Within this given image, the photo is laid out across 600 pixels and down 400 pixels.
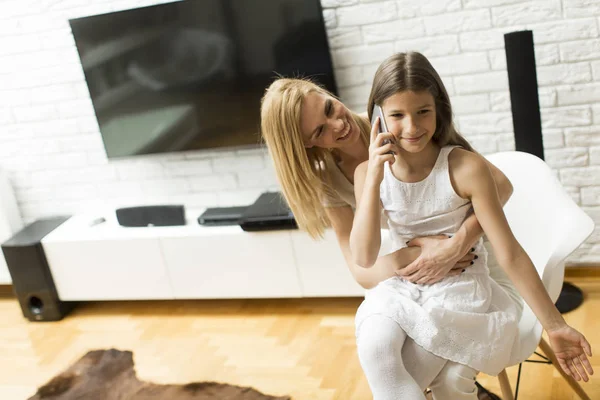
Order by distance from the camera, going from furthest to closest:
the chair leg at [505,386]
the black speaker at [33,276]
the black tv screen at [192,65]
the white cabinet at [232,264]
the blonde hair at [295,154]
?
the black speaker at [33,276] < the white cabinet at [232,264] < the black tv screen at [192,65] < the chair leg at [505,386] < the blonde hair at [295,154]

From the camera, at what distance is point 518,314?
1.66 meters

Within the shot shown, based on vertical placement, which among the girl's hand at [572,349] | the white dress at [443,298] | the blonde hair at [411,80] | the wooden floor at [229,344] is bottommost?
the wooden floor at [229,344]

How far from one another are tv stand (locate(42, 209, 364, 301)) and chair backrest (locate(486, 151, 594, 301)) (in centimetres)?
106

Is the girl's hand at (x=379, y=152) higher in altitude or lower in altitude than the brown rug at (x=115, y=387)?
higher

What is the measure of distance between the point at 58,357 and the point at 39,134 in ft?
3.78

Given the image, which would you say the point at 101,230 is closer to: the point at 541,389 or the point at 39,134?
the point at 39,134

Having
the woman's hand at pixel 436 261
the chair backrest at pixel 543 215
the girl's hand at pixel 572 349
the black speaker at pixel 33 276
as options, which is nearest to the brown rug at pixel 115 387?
the black speaker at pixel 33 276

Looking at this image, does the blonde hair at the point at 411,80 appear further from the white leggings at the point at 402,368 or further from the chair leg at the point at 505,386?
the chair leg at the point at 505,386

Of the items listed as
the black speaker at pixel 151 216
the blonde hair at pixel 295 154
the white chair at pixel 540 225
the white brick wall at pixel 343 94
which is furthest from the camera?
the black speaker at pixel 151 216

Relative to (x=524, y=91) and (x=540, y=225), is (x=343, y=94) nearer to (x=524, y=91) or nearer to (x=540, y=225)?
(x=524, y=91)

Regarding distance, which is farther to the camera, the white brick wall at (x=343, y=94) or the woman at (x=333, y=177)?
the white brick wall at (x=343, y=94)

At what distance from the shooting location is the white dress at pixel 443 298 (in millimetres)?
1521

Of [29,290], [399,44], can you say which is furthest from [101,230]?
[399,44]

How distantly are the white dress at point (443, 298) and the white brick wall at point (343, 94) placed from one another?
3.92 ft
